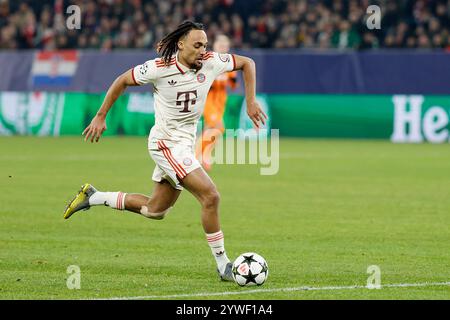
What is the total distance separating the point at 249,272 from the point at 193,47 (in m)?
1.98

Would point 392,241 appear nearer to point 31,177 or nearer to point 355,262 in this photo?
point 355,262

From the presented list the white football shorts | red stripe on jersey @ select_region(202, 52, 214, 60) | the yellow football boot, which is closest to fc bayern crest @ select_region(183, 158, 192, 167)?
the white football shorts

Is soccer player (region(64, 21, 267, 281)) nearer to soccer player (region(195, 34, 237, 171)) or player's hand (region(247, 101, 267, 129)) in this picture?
player's hand (region(247, 101, 267, 129))

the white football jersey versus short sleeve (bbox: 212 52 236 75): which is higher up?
short sleeve (bbox: 212 52 236 75)

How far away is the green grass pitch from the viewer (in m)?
9.11

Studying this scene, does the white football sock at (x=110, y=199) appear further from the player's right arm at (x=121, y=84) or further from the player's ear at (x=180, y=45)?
the player's ear at (x=180, y=45)

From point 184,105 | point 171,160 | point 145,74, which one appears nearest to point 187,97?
point 184,105

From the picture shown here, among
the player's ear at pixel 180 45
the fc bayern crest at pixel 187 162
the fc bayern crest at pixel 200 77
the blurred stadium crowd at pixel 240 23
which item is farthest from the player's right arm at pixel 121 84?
the blurred stadium crowd at pixel 240 23

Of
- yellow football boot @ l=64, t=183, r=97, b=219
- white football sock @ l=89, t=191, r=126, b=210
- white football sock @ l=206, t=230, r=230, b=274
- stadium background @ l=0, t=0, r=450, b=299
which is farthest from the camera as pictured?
yellow football boot @ l=64, t=183, r=97, b=219

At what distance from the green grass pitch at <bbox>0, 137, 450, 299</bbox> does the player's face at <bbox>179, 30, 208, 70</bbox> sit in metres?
1.81

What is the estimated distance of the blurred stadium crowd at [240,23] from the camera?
31812 mm

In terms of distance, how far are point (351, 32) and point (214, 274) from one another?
22863 millimetres

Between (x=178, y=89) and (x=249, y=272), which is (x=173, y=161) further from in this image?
(x=249, y=272)

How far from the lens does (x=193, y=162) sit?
9.57 m
